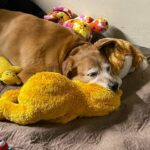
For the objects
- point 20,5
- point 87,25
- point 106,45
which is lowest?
point 20,5

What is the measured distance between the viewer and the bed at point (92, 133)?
4.42 feet

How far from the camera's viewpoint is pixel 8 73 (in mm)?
1779

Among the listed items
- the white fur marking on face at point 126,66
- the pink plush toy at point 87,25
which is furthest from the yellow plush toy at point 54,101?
the pink plush toy at point 87,25

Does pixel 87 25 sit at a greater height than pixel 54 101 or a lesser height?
lesser

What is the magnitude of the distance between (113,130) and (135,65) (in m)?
0.54

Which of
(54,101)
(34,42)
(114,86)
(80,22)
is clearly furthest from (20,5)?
(54,101)

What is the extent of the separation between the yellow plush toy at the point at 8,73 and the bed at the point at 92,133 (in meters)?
0.37

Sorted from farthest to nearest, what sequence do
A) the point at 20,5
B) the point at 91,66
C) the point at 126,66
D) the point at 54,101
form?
the point at 20,5
the point at 126,66
the point at 91,66
the point at 54,101

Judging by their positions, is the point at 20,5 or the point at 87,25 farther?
the point at 20,5

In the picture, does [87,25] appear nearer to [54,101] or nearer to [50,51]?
[50,51]

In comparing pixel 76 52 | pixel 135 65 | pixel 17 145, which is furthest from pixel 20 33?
pixel 17 145

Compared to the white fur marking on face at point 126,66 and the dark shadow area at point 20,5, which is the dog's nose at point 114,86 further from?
the dark shadow area at point 20,5

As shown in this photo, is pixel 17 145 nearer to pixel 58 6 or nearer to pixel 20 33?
pixel 20 33

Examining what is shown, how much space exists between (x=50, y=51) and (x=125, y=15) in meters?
0.63
